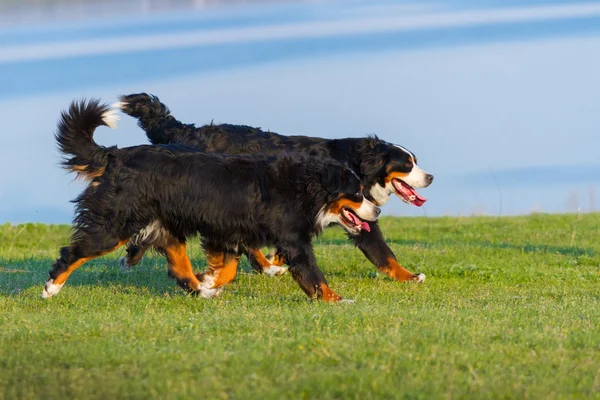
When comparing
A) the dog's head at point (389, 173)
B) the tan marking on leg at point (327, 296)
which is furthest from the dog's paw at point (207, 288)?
the dog's head at point (389, 173)

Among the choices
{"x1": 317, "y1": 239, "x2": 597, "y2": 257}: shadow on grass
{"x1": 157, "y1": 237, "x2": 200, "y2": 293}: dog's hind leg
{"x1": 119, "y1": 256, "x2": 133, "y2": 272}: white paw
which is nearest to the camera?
{"x1": 157, "y1": 237, "x2": 200, "y2": 293}: dog's hind leg

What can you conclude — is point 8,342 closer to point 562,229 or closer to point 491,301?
point 491,301

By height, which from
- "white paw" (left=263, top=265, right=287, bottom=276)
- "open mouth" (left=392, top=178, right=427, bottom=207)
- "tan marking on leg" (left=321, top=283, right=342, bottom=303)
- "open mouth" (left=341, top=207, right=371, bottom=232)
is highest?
"open mouth" (left=392, top=178, right=427, bottom=207)

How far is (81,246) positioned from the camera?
28.0 ft

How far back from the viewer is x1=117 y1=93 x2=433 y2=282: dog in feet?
33.2

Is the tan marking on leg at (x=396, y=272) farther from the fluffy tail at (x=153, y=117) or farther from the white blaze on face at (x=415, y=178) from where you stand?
the fluffy tail at (x=153, y=117)

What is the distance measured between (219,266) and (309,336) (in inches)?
128

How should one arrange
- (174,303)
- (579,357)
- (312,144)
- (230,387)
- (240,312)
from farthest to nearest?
1. (312,144)
2. (174,303)
3. (240,312)
4. (579,357)
5. (230,387)

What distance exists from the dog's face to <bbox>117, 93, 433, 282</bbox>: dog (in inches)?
39.8

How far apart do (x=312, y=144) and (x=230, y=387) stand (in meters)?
5.54

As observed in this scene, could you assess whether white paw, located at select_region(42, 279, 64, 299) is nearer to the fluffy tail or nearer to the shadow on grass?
the fluffy tail

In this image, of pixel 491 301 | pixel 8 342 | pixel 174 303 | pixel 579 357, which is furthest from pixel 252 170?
pixel 579 357

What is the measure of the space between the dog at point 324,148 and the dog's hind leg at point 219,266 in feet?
2.29

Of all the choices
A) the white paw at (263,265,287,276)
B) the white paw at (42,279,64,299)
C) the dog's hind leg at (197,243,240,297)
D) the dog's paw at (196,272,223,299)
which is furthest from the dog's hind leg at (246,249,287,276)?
the white paw at (42,279,64,299)
